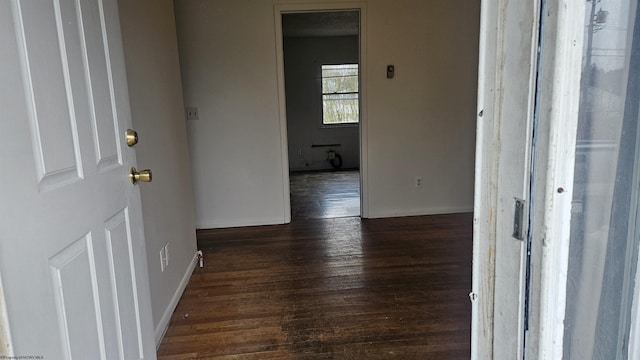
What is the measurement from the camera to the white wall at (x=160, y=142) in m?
1.91

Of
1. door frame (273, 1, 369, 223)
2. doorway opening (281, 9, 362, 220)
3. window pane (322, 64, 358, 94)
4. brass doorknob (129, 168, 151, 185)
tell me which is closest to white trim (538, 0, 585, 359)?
brass doorknob (129, 168, 151, 185)

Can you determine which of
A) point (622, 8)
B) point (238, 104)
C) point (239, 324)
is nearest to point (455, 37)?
point (238, 104)

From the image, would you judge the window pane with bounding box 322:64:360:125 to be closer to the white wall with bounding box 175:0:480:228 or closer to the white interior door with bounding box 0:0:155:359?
the white wall with bounding box 175:0:480:228

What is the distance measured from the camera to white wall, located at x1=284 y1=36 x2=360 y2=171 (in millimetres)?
7461

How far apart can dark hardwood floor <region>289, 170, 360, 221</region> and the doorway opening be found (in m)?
0.03

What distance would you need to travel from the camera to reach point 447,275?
261cm

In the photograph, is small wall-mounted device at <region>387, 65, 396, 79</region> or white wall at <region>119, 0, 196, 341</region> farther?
small wall-mounted device at <region>387, 65, 396, 79</region>

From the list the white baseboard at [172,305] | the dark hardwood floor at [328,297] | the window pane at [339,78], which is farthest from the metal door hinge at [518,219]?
the window pane at [339,78]

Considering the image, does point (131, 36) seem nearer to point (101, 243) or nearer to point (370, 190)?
point (101, 243)

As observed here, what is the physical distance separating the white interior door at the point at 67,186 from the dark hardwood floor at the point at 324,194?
9.63 ft

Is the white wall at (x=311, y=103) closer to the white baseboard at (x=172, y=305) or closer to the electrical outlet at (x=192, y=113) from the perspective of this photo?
the electrical outlet at (x=192, y=113)

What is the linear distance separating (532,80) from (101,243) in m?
1.07

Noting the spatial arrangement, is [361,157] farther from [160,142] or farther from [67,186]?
[67,186]

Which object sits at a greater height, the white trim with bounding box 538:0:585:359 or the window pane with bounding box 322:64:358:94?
the window pane with bounding box 322:64:358:94
